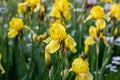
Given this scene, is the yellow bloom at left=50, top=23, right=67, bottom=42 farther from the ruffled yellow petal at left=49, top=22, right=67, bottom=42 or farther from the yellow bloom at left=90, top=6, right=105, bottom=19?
the yellow bloom at left=90, top=6, right=105, bottom=19

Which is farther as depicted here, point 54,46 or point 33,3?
point 33,3

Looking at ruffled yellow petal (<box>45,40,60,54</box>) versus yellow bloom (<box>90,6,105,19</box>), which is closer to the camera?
ruffled yellow petal (<box>45,40,60,54</box>)

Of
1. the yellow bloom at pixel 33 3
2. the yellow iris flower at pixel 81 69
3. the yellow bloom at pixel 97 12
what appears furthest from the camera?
the yellow bloom at pixel 33 3

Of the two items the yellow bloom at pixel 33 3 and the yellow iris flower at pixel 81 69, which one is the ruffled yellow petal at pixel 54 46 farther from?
the yellow bloom at pixel 33 3

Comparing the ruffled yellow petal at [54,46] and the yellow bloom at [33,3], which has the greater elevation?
the yellow bloom at [33,3]

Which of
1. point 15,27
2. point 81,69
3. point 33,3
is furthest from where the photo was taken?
point 33,3

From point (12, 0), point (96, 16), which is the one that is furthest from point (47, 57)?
point (12, 0)

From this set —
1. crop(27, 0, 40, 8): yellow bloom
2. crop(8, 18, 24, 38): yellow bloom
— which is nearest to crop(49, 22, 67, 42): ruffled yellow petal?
crop(8, 18, 24, 38): yellow bloom

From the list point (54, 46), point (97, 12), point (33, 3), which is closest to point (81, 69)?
point (54, 46)

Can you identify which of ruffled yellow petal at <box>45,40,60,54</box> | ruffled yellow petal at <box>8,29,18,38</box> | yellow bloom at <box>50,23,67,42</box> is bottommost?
ruffled yellow petal at <box>8,29,18,38</box>

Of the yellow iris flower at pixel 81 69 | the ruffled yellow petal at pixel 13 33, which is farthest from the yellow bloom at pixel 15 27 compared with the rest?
the yellow iris flower at pixel 81 69

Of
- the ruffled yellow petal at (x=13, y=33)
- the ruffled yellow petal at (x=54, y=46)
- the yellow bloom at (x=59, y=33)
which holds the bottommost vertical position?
the ruffled yellow petal at (x=13, y=33)

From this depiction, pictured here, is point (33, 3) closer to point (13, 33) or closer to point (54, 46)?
point (13, 33)

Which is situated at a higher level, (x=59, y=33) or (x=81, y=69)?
(x=59, y=33)
